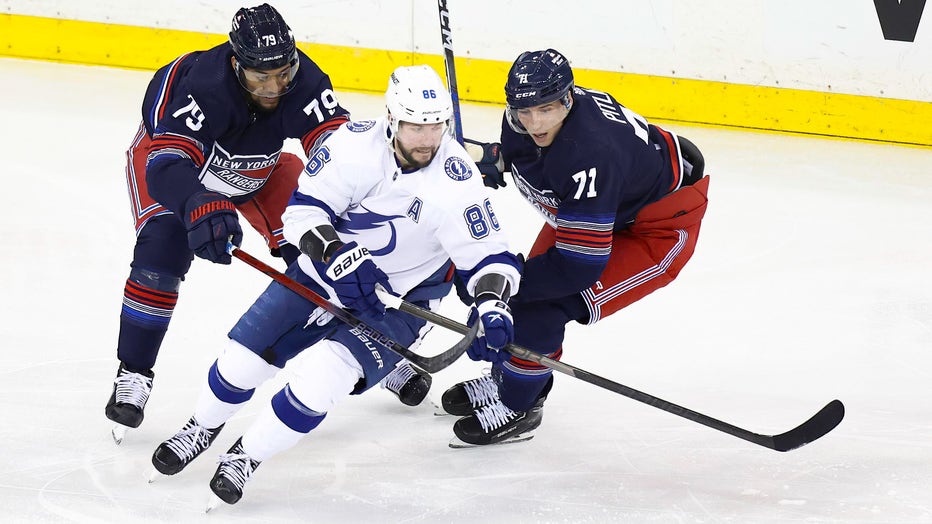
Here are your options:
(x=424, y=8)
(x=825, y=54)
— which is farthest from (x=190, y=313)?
(x=825, y=54)

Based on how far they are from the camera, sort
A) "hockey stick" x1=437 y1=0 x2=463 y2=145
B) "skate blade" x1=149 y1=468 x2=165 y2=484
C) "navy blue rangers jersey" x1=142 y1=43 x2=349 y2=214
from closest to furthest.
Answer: "skate blade" x1=149 y1=468 x2=165 y2=484, "navy blue rangers jersey" x1=142 y1=43 x2=349 y2=214, "hockey stick" x1=437 y1=0 x2=463 y2=145

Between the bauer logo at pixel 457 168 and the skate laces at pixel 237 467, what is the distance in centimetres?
79

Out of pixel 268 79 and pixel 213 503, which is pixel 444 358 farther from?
pixel 268 79

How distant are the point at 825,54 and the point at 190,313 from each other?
407 centimetres

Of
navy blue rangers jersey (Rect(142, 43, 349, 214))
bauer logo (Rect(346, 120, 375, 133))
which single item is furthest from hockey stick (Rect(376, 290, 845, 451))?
navy blue rangers jersey (Rect(142, 43, 349, 214))

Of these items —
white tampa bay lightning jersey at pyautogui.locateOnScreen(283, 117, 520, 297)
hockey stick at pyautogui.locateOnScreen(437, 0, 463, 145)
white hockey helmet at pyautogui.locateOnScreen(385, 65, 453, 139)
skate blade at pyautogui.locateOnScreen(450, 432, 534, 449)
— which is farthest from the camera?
hockey stick at pyautogui.locateOnScreen(437, 0, 463, 145)

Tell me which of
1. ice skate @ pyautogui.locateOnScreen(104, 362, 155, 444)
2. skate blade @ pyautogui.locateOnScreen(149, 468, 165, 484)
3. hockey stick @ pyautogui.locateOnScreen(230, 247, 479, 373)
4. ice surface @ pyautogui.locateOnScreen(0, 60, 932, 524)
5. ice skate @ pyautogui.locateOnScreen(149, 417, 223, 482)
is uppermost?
hockey stick @ pyautogui.locateOnScreen(230, 247, 479, 373)

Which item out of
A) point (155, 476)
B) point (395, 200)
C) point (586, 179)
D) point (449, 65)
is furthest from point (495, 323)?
point (449, 65)

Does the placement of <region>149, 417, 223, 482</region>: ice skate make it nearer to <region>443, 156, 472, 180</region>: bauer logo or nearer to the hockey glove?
<region>443, 156, 472, 180</region>: bauer logo

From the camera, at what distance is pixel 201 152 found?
3.03m

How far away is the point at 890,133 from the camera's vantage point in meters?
6.46

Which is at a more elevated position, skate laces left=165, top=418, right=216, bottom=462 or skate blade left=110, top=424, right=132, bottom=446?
skate laces left=165, top=418, right=216, bottom=462

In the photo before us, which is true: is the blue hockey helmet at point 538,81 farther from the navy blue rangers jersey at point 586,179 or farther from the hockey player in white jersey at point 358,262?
the hockey player in white jersey at point 358,262

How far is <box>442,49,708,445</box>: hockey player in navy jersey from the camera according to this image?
9.23 feet
